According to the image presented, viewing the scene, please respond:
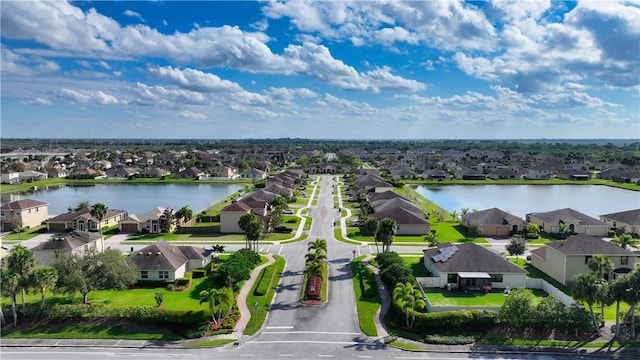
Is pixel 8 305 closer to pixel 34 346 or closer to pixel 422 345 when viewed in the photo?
pixel 34 346

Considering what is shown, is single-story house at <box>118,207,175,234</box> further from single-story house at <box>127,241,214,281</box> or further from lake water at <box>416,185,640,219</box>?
lake water at <box>416,185,640,219</box>

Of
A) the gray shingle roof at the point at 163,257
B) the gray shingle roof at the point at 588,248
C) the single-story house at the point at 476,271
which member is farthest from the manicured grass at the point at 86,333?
the gray shingle roof at the point at 588,248

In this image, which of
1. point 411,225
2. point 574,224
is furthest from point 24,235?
point 574,224

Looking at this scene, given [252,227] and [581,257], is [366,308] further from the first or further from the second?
[581,257]

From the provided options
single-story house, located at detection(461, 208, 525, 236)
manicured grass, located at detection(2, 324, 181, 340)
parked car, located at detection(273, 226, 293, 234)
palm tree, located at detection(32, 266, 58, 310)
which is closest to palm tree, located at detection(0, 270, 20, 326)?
palm tree, located at detection(32, 266, 58, 310)

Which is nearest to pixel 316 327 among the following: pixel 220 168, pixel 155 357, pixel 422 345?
pixel 422 345
